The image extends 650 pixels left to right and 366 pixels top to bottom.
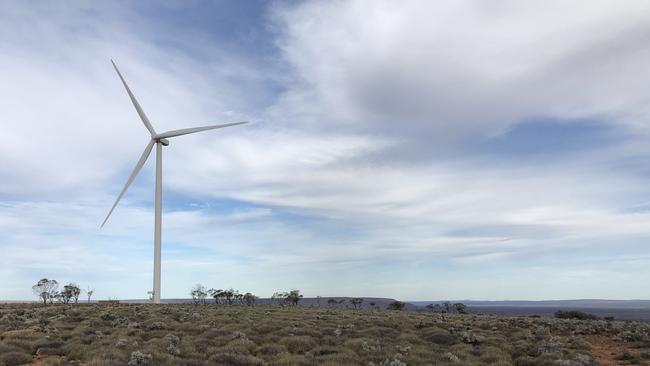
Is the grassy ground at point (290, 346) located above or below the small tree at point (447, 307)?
above

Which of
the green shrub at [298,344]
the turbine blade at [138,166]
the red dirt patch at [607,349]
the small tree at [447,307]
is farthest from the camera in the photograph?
the small tree at [447,307]

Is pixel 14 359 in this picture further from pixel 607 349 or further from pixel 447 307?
pixel 447 307

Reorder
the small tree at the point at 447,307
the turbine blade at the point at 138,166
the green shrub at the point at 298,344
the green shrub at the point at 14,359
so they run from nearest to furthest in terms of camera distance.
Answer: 1. the green shrub at the point at 14,359
2. the green shrub at the point at 298,344
3. the turbine blade at the point at 138,166
4. the small tree at the point at 447,307

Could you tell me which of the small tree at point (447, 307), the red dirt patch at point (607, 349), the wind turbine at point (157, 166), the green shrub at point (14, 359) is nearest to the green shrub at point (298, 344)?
the green shrub at point (14, 359)

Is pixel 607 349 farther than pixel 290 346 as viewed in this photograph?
Yes

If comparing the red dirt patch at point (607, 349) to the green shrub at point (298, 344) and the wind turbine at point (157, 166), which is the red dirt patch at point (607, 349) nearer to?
the green shrub at point (298, 344)

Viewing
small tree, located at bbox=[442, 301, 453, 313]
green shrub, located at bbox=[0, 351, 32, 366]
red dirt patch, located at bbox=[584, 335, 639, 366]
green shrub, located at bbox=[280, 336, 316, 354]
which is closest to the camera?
green shrub, located at bbox=[0, 351, 32, 366]

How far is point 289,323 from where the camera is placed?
125 feet

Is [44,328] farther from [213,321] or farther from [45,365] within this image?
[45,365]

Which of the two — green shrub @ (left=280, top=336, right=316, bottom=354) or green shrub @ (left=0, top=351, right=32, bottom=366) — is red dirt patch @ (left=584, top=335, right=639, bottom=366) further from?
green shrub @ (left=0, top=351, right=32, bottom=366)

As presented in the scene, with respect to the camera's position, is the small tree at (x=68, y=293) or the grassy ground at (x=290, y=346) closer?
the grassy ground at (x=290, y=346)

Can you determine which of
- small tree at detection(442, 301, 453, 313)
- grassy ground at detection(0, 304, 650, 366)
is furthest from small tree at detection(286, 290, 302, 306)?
grassy ground at detection(0, 304, 650, 366)

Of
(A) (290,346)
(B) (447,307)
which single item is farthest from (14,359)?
(B) (447,307)

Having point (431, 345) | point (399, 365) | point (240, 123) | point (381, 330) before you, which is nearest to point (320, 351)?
point (399, 365)
